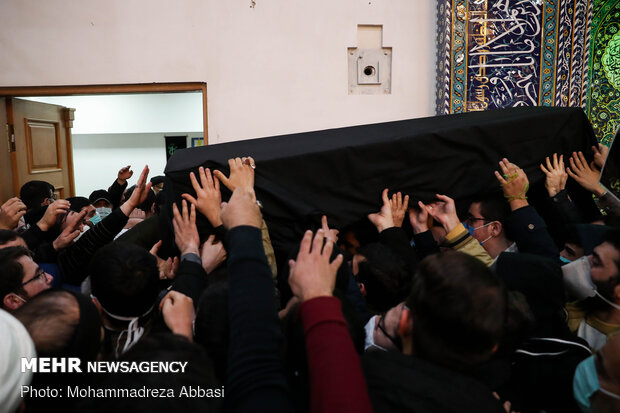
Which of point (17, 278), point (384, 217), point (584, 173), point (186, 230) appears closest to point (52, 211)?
point (17, 278)

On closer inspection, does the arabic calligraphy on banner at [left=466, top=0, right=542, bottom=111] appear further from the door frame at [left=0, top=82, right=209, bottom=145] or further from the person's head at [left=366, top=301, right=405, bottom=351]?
the person's head at [left=366, top=301, right=405, bottom=351]

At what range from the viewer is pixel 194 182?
144 cm

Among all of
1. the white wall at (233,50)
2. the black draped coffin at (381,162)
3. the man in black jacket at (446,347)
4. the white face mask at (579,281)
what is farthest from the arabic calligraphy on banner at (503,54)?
the man in black jacket at (446,347)

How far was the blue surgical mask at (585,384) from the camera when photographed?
88 centimetres

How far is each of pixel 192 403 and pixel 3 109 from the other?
3.56m

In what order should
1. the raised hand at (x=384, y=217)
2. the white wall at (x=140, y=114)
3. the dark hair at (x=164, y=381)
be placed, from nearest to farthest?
the dark hair at (x=164, y=381) → the raised hand at (x=384, y=217) → the white wall at (x=140, y=114)

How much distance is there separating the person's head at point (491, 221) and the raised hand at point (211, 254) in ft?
3.70

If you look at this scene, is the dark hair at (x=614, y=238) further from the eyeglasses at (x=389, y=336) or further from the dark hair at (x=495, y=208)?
the eyeglasses at (x=389, y=336)

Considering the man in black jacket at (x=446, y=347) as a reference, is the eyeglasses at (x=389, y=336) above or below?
below

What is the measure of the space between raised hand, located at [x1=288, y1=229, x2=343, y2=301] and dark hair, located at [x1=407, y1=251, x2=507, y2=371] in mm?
200

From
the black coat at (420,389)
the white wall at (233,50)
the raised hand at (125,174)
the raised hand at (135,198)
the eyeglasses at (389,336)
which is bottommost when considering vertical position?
the eyeglasses at (389,336)

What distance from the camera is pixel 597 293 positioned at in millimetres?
1204

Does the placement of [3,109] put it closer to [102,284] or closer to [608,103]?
[102,284]

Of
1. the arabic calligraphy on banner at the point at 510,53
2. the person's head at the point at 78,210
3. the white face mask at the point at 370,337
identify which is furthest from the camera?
the arabic calligraphy on banner at the point at 510,53
